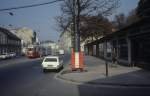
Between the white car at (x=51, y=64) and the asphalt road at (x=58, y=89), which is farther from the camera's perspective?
the white car at (x=51, y=64)

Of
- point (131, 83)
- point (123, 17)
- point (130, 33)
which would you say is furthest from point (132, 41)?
point (123, 17)

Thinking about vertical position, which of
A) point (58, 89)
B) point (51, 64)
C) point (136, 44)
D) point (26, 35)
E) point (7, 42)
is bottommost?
point (58, 89)

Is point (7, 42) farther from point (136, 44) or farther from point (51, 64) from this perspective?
point (136, 44)

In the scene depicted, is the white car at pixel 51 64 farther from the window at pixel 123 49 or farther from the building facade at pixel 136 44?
the window at pixel 123 49

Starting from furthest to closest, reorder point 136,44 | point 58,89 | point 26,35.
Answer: point 26,35, point 136,44, point 58,89

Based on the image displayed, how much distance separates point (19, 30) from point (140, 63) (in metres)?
139

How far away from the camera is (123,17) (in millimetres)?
129375

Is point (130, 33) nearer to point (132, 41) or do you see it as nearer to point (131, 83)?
point (132, 41)

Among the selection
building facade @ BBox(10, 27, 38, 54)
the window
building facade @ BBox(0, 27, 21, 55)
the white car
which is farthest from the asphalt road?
building facade @ BBox(10, 27, 38, 54)

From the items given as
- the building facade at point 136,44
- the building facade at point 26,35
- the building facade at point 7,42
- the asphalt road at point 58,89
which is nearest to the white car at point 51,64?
the building facade at point 136,44

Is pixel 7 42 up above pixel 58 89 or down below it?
above

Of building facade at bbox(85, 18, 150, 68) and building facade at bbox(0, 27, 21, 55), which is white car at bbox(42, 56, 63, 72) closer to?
building facade at bbox(85, 18, 150, 68)

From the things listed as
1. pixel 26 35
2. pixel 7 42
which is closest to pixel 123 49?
pixel 7 42

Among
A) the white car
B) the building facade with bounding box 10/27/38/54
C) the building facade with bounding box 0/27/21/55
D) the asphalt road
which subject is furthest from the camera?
the building facade with bounding box 10/27/38/54
